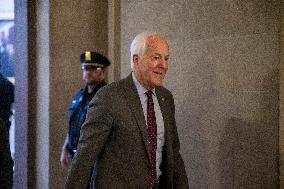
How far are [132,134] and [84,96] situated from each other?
5.32 feet

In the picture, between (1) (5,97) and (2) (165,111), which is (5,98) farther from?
(2) (165,111)

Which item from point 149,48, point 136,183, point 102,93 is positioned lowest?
point 136,183

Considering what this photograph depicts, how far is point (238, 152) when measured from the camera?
3557 millimetres

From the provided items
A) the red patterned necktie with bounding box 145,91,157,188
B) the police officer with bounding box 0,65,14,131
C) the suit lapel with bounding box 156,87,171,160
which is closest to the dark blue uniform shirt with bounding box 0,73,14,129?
the police officer with bounding box 0,65,14,131

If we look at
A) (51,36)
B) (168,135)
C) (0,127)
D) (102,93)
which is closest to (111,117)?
(102,93)

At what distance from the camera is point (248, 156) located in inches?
136

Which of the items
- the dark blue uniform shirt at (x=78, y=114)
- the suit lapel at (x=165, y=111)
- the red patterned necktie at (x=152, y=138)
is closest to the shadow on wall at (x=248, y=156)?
the suit lapel at (x=165, y=111)

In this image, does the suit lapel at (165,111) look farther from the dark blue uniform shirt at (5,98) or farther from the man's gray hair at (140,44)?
the dark blue uniform shirt at (5,98)

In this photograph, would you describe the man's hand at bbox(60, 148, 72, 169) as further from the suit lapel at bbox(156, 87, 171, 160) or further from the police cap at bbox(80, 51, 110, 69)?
the suit lapel at bbox(156, 87, 171, 160)

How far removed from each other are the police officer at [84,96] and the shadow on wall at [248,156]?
4.19 feet

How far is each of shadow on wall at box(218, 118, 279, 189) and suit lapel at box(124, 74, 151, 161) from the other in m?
0.95

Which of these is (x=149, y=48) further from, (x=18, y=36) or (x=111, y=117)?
(x=18, y=36)

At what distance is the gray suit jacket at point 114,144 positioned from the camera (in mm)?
2732

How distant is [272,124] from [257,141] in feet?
0.64
